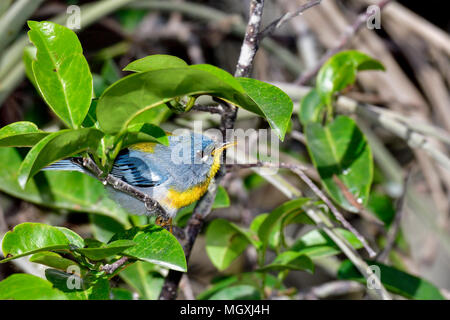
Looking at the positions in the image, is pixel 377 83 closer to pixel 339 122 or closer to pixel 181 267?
pixel 339 122

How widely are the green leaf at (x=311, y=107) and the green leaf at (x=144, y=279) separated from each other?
821mm

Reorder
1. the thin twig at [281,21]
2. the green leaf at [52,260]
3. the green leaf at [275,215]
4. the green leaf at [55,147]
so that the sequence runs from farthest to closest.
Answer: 1. the green leaf at [275,215]
2. the thin twig at [281,21]
3. the green leaf at [52,260]
4. the green leaf at [55,147]

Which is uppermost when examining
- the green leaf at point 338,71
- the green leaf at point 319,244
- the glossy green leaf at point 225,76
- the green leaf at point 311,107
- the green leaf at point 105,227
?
the glossy green leaf at point 225,76

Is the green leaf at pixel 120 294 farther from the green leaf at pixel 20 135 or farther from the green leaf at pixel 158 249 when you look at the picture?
the green leaf at pixel 20 135

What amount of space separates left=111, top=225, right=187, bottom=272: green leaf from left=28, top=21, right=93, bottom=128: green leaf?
0.32 meters

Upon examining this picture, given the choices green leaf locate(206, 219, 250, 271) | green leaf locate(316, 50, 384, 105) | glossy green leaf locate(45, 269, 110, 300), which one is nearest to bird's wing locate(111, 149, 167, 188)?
green leaf locate(206, 219, 250, 271)

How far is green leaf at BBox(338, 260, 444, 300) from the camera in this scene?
164 cm

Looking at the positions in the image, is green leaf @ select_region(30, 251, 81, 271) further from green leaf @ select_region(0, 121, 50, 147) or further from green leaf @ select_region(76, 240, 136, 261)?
green leaf @ select_region(0, 121, 50, 147)

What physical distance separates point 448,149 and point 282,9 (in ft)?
4.49

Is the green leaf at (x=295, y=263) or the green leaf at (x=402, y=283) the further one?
the green leaf at (x=402, y=283)

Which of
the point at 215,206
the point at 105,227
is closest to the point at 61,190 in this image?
the point at 105,227

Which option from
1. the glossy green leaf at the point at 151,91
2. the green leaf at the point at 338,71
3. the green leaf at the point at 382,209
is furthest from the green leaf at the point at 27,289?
the green leaf at the point at 382,209

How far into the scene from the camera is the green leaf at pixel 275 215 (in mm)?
1480

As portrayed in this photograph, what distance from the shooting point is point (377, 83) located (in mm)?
2848
